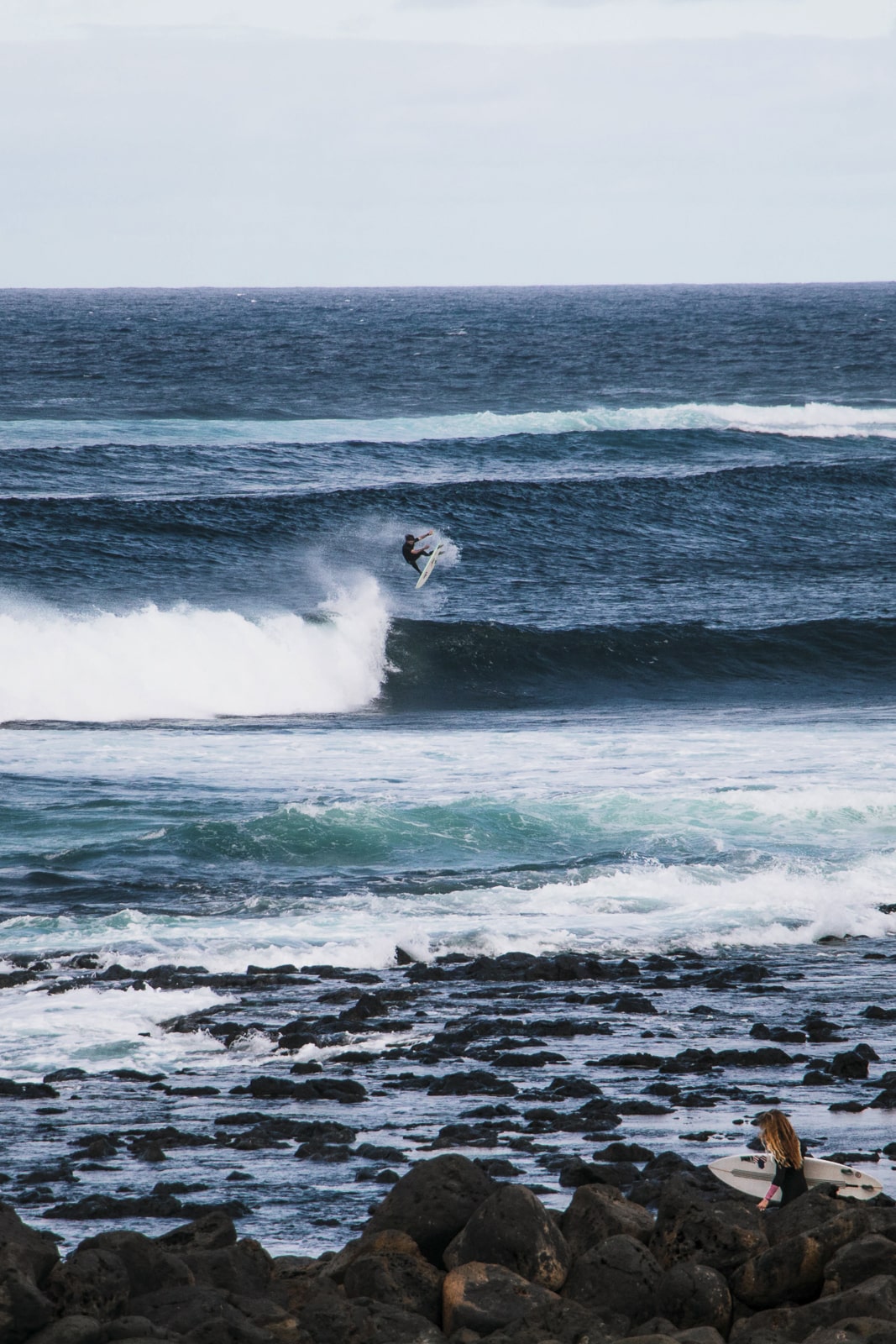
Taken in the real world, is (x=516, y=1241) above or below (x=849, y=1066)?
above

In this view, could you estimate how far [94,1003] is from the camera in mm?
11484

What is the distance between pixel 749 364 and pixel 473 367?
1400 centimetres

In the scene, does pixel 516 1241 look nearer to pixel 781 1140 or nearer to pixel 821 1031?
pixel 781 1140

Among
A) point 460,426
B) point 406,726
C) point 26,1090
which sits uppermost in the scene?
point 460,426

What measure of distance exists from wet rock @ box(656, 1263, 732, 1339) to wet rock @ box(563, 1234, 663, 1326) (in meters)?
0.07

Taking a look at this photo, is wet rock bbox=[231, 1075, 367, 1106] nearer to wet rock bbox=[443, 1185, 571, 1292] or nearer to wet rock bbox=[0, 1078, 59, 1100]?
wet rock bbox=[0, 1078, 59, 1100]

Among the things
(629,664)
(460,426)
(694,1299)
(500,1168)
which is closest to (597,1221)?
(694,1299)

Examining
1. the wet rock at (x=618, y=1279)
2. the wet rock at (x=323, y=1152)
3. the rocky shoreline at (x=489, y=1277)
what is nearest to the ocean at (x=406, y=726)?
the wet rock at (x=323, y=1152)

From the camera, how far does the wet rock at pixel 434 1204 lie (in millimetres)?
6699

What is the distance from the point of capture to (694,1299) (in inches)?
243

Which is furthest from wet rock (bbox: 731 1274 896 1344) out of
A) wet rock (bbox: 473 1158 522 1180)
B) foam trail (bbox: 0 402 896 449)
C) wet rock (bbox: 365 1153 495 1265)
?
foam trail (bbox: 0 402 896 449)

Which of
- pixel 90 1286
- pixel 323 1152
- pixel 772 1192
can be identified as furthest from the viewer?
pixel 323 1152

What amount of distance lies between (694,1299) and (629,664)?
23.5 meters

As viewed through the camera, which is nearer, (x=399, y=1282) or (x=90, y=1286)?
(x=90, y=1286)
